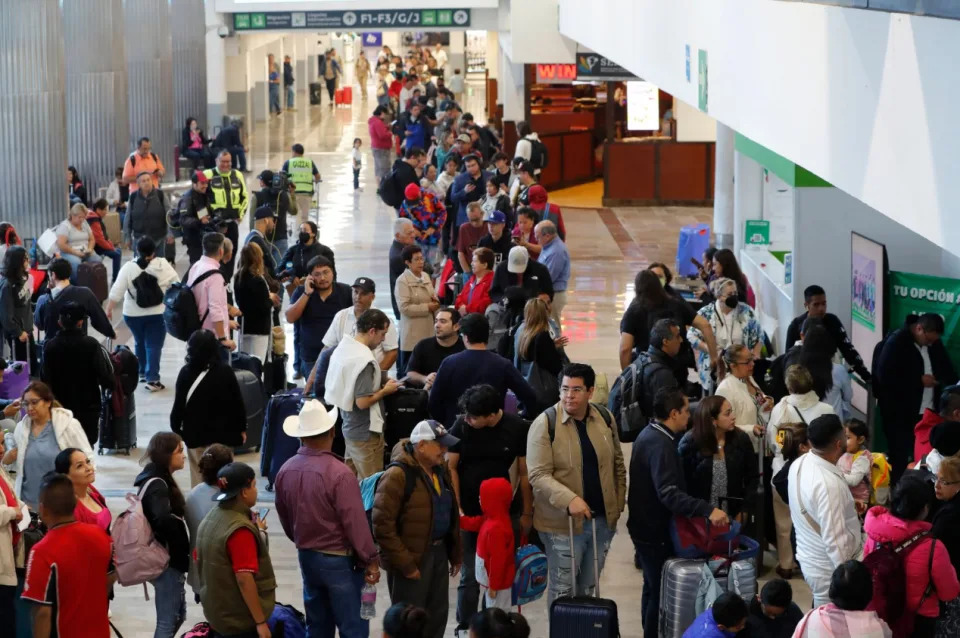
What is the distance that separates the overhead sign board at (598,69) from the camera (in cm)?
2419

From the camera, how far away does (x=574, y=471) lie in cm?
715

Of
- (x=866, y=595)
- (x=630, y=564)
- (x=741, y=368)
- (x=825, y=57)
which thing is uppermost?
(x=825, y=57)

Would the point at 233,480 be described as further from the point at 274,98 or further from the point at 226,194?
the point at 274,98

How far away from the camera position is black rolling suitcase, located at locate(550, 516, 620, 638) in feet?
22.3

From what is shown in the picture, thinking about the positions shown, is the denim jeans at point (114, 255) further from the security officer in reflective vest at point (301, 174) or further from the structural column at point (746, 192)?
the structural column at point (746, 192)

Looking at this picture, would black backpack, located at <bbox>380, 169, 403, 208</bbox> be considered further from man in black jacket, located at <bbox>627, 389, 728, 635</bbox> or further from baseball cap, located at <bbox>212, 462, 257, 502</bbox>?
baseball cap, located at <bbox>212, 462, 257, 502</bbox>

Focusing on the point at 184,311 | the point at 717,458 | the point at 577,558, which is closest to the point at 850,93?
the point at 717,458

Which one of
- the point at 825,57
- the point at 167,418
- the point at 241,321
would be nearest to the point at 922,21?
the point at 825,57

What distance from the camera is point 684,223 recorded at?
2355cm

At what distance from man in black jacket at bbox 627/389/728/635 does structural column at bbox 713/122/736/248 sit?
1254 centimetres

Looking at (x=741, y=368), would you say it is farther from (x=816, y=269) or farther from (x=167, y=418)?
(x=167, y=418)

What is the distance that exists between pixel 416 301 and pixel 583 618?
4625 mm

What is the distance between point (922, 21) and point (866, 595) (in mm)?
2385

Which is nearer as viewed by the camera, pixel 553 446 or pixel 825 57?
pixel 553 446
